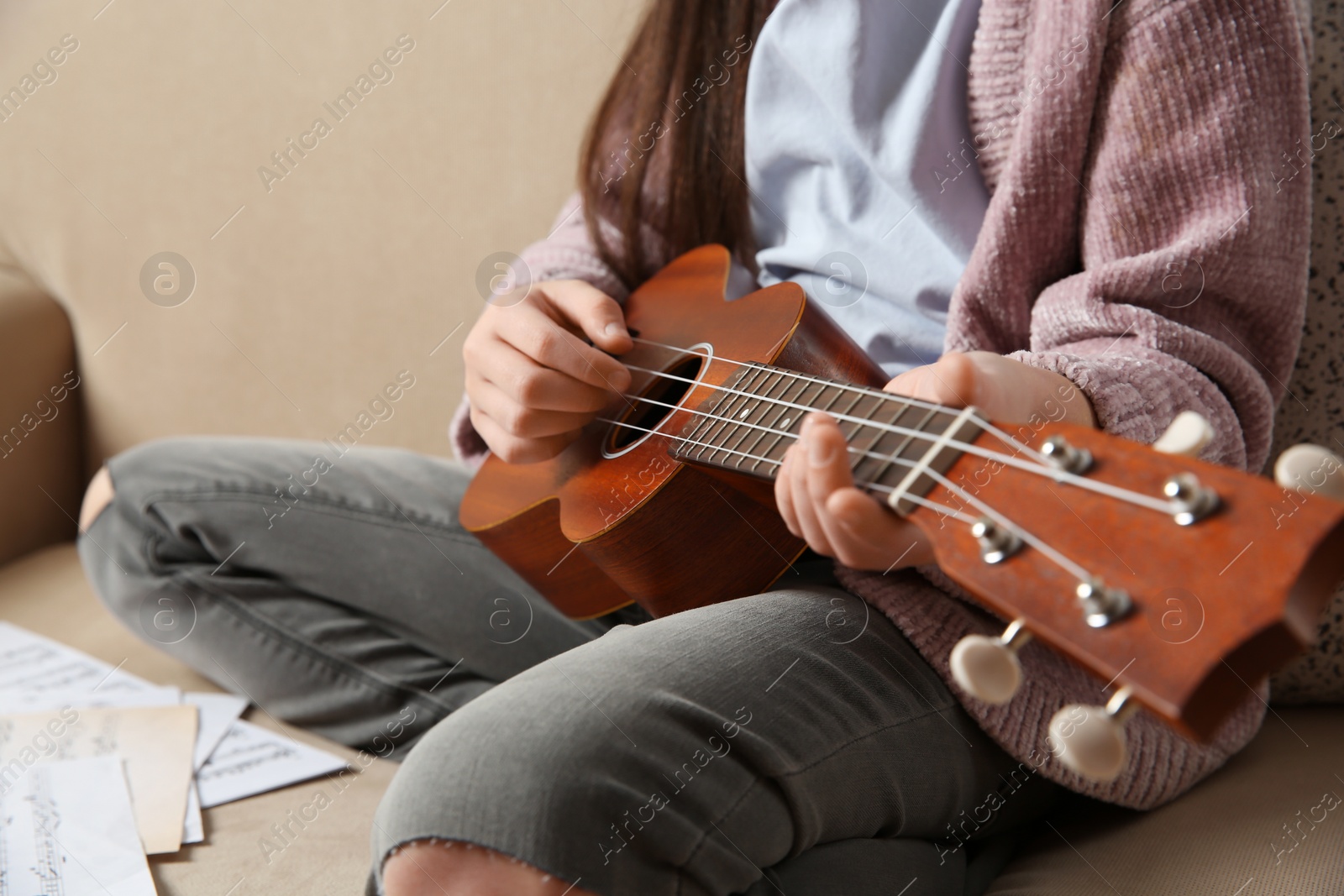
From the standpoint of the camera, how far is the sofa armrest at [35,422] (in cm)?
127

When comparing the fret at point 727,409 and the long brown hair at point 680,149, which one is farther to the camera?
the long brown hair at point 680,149

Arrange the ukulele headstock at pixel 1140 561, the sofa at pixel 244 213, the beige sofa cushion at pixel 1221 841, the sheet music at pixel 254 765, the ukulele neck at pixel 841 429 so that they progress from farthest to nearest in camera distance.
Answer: the sofa at pixel 244 213 → the sheet music at pixel 254 765 → the beige sofa cushion at pixel 1221 841 → the ukulele neck at pixel 841 429 → the ukulele headstock at pixel 1140 561

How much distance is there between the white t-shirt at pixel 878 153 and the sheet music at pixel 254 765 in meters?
0.59

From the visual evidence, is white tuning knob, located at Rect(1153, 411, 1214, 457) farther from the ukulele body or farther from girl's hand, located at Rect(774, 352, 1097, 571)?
the ukulele body

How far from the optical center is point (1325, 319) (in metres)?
0.72

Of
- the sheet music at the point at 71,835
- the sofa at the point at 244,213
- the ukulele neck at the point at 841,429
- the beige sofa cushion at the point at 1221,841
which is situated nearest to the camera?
the ukulele neck at the point at 841,429

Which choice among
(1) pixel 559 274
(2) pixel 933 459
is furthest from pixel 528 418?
(2) pixel 933 459

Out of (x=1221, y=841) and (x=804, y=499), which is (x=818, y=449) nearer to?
(x=804, y=499)

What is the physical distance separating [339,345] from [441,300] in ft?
0.56

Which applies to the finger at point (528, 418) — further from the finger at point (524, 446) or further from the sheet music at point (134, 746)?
the sheet music at point (134, 746)

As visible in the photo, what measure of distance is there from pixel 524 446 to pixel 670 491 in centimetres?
18

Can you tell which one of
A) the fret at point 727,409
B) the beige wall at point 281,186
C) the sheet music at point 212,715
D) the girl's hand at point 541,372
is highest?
the beige wall at point 281,186

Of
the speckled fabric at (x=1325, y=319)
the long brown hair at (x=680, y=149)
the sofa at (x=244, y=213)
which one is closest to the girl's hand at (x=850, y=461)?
the speckled fabric at (x=1325, y=319)

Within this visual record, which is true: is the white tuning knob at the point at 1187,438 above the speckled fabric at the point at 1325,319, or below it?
above
